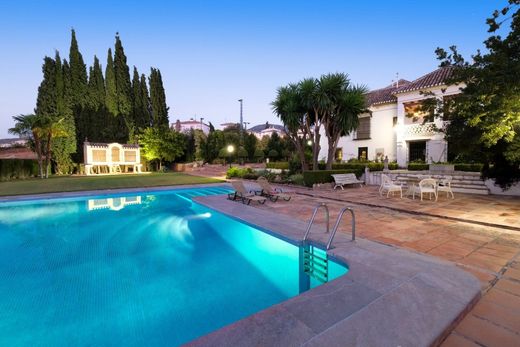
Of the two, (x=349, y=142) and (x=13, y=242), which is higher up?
(x=349, y=142)

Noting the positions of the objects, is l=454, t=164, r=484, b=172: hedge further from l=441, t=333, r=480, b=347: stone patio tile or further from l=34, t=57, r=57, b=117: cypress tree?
→ l=34, t=57, r=57, b=117: cypress tree

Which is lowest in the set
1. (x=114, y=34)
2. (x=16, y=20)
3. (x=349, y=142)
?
(x=349, y=142)

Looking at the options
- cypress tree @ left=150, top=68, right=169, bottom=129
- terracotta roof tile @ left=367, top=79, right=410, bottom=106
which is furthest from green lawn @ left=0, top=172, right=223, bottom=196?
terracotta roof tile @ left=367, top=79, right=410, bottom=106

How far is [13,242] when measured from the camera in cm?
666

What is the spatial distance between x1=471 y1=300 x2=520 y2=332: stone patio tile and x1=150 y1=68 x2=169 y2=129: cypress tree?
31.6 metres

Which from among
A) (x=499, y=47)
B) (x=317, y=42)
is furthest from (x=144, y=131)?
(x=499, y=47)

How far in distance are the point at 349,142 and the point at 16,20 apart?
2829cm

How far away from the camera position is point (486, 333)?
2.40 metres

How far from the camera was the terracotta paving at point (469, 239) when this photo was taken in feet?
8.24

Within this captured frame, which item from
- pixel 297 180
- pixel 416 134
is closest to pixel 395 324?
pixel 297 180

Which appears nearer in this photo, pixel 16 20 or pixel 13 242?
pixel 13 242

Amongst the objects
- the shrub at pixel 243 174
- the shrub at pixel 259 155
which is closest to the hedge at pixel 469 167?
the shrub at pixel 243 174

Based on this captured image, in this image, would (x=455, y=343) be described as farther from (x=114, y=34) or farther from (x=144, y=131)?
(x=114, y=34)

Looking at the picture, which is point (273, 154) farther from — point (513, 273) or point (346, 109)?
point (513, 273)
